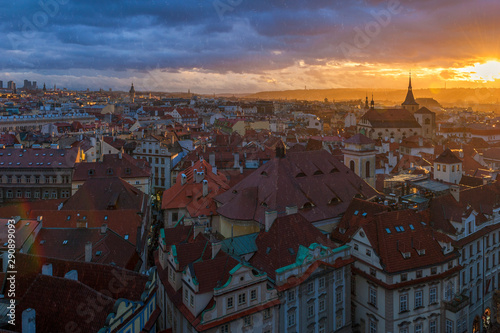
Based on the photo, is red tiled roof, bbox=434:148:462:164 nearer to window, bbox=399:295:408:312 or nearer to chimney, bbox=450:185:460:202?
chimney, bbox=450:185:460:202

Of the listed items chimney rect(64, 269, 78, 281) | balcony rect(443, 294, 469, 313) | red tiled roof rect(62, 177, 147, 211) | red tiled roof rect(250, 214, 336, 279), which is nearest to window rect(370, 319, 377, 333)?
balcony rect(443, 294, 469, 313)

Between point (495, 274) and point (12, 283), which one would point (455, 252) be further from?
point (12, 283)

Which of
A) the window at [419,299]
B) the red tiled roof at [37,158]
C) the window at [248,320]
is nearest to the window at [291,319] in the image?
the window at [248,320]

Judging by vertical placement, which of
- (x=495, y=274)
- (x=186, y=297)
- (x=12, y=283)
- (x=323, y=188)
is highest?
(x=323, y=188)

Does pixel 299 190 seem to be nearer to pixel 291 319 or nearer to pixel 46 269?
pixel 291 319

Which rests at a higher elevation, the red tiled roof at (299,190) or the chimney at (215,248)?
the red tiled roof at (299,190)

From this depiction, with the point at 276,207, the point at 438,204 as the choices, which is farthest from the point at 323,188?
the point at 438,204

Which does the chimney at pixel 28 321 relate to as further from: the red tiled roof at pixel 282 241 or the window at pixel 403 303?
the window at pixel 403 303
